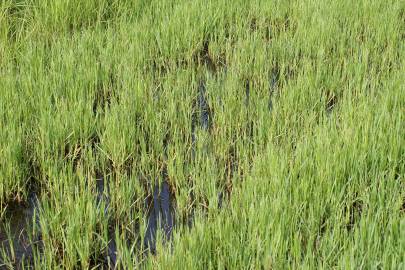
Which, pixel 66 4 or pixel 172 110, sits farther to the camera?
pixel 66 4

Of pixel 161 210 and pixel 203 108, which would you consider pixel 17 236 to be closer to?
pixel 161 210

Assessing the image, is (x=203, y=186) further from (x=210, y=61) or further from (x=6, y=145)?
(x=210, y=61)

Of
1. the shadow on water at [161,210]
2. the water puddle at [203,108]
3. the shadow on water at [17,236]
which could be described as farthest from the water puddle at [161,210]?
the water puddle at [203,108]

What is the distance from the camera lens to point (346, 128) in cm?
259

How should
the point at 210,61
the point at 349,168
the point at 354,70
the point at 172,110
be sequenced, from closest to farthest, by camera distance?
the point at 349,168 < the point at 172,110 < the point at 354,70 < the point at 210,61

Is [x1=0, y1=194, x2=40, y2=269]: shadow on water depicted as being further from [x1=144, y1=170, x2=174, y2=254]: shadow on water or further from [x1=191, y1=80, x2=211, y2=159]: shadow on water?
[x1=191, y1=80, x2=211, y2=159]: shadow on water

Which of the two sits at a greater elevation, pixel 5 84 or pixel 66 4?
pixel 66 4

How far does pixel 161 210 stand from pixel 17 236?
1.93ft

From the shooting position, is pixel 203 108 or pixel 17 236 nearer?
pixel 17 236

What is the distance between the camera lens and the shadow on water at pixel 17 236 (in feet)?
6.72

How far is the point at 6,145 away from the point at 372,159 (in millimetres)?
1626

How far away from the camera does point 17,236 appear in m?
2.22

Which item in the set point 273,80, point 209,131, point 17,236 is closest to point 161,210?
point 17,236

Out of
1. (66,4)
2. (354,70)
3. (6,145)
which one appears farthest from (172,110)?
(66,4)
